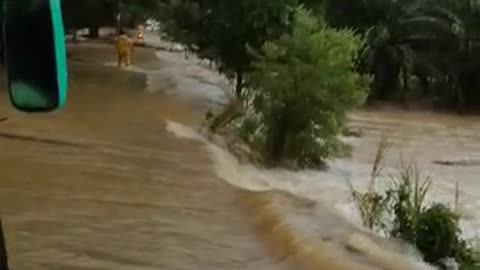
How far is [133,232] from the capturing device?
7.21 metres

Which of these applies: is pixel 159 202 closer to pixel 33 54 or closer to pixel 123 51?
pixel 33 54

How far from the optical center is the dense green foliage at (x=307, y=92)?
14844mm

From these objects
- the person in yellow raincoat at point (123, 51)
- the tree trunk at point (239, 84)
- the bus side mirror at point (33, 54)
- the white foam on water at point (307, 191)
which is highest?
the bus side mirror at point (33, 54)

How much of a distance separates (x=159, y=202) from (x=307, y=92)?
22.6 ft

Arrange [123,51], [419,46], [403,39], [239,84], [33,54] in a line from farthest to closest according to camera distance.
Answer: [419,46]
[403,39]
[123,51]
[239,84]
[33,54]

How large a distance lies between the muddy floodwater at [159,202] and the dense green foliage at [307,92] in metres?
0.59

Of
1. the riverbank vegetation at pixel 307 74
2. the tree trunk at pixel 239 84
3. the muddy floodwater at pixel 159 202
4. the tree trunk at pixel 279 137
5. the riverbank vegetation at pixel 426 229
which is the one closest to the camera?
the muddy floodwater at pixel 159 202

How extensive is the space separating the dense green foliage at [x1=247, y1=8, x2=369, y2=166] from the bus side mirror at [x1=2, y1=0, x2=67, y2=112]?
1359cm

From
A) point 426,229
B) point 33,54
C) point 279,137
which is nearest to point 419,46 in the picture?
point 279,137

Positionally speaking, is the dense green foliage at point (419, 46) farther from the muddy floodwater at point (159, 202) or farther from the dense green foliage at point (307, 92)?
the dense green foliage at point (307, 92)

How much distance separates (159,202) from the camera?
845cm

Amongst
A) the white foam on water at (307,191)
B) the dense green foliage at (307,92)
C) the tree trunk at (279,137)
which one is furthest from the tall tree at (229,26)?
the white foam on water at (307,191)

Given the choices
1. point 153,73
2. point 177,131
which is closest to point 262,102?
point 177,131

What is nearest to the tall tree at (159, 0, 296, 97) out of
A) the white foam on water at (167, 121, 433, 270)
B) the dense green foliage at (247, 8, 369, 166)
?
the dense green foliage at (247, 8, 369, 166)
